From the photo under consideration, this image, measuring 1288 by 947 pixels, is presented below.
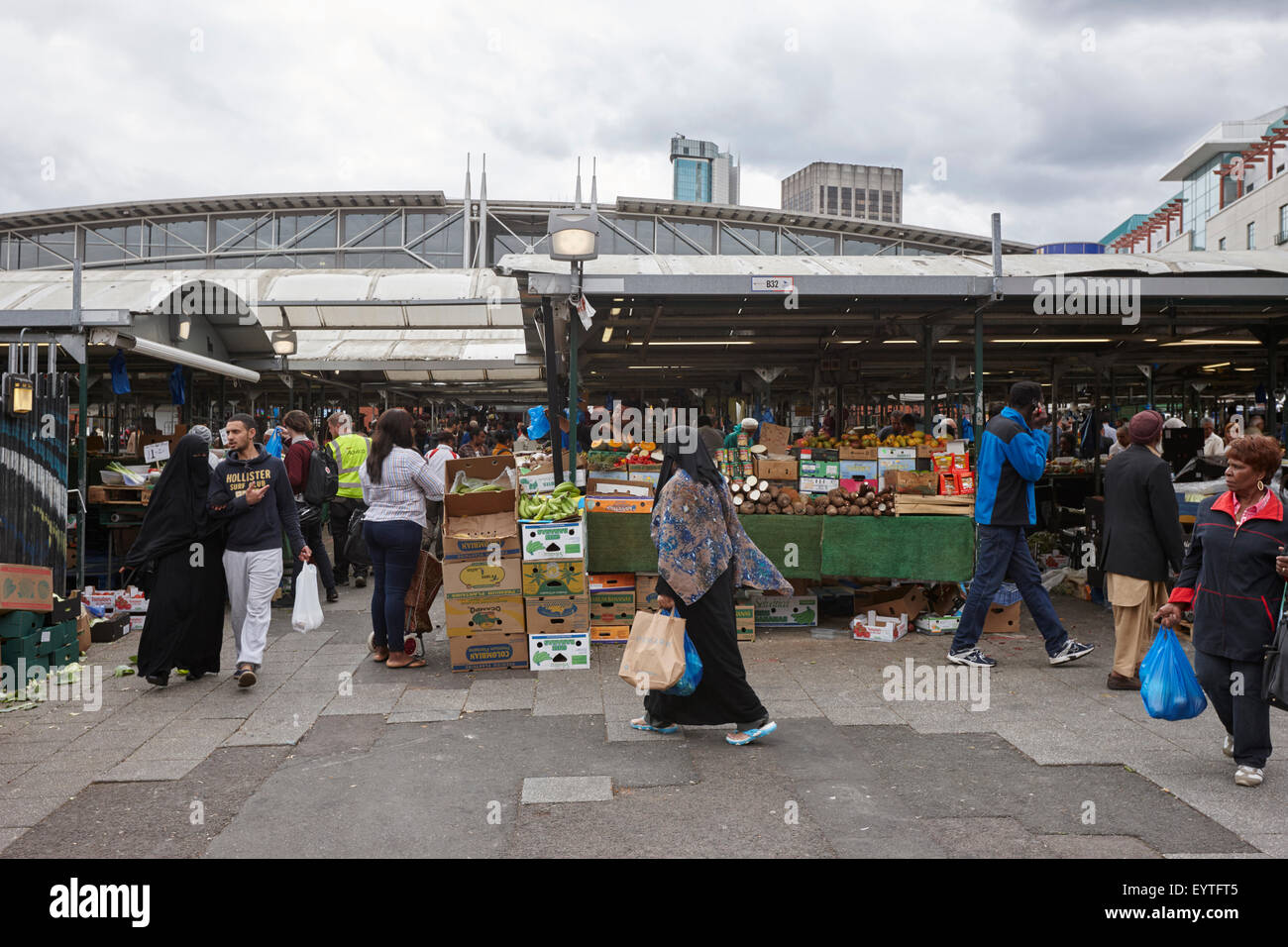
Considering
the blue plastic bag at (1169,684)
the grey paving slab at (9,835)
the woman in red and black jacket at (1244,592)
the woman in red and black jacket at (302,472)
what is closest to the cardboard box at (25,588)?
the grey paving slab at (9,835)

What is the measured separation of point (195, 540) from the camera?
664cm

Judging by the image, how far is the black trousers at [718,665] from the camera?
5324 mm

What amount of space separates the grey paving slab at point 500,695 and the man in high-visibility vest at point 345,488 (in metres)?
3.90

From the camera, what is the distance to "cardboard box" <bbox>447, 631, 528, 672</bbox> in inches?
280

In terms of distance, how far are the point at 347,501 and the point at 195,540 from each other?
393 cm

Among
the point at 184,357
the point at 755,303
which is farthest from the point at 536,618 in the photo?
the point at 184,357

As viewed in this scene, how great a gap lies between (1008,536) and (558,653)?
11.2 ft

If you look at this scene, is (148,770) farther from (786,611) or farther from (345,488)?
(345,488)

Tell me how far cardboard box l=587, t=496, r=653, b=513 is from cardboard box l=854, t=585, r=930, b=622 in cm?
221

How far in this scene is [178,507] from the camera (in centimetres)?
662

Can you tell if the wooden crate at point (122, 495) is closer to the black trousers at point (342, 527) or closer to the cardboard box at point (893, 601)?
the black trousers at point (342, 527)

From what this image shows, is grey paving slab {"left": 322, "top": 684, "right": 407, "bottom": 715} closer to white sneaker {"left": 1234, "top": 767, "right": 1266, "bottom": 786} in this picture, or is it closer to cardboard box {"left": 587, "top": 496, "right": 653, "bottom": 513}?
cardboard box {"left": 587, "top": 496, "right": 653, "bottom": 513}

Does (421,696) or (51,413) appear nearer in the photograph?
(421,696)

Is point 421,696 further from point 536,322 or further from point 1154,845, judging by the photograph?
point 536,322
